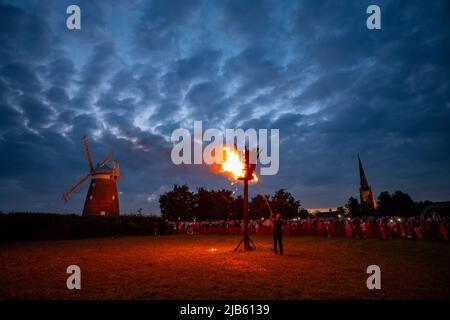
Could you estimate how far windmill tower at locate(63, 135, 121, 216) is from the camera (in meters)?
46.8

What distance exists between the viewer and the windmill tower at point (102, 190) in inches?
1842

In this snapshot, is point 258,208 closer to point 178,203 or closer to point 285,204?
point 285,204

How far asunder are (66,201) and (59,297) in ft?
175

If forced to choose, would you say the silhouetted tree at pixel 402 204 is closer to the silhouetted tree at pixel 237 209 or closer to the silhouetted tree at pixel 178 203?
the silhouetted tree at pixel 237 209

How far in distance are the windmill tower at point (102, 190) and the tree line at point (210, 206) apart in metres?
22.2

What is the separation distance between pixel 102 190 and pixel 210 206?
29.0 meters

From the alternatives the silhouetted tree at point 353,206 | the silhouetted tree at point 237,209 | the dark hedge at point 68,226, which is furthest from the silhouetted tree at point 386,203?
the dark hedge at point 68,226

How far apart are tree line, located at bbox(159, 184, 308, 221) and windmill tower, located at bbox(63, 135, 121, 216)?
2218 cm

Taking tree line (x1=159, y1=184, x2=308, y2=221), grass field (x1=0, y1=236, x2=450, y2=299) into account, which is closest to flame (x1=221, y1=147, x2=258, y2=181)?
grass field (x1=0, y1=236, x2=450, y2=299)

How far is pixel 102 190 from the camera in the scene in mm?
48156

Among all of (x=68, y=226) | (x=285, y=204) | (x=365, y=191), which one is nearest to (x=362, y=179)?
(x=365, y=191)

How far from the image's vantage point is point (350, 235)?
27.3 m

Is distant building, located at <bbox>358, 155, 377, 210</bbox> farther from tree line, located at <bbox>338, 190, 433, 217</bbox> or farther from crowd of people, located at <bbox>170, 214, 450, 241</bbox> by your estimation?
crowd of people, located at <bbox>170, 214, 450, 241</bbox>
